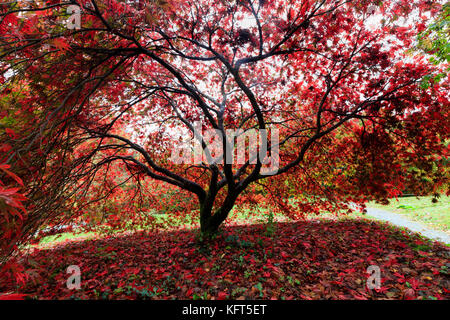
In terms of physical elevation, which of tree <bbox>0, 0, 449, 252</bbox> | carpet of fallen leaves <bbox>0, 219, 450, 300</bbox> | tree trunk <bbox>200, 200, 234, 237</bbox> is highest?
tree <bbox>0, 0, 449, 252</bbox>

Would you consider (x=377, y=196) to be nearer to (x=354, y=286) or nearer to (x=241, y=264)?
(x=354, y=286)

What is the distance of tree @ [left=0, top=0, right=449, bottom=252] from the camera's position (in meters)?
2.13

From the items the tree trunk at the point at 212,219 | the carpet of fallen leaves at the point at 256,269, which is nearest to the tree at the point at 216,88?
the tree trunk at the point at 212,219

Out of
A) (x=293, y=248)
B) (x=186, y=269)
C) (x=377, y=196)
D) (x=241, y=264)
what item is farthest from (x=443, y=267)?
(x=186, y=269)

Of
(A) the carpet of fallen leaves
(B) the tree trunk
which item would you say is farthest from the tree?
(A) the carpet of fallen leaves

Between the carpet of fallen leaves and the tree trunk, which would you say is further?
the tree trunk

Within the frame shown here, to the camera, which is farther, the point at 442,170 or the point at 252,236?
the point at 252,236

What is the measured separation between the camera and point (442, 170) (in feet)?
13.1

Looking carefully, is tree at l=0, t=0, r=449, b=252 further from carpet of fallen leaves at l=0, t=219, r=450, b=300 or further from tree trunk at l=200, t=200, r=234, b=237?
carpet of fallen leaves at l=0, t=219, r=450, b=300

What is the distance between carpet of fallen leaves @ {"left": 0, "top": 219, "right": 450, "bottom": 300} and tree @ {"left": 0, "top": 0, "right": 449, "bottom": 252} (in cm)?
111

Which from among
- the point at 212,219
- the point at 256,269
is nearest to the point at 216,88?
the point at 212,219

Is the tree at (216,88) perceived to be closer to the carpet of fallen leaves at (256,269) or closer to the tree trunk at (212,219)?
the tree trunk at (212,219)
